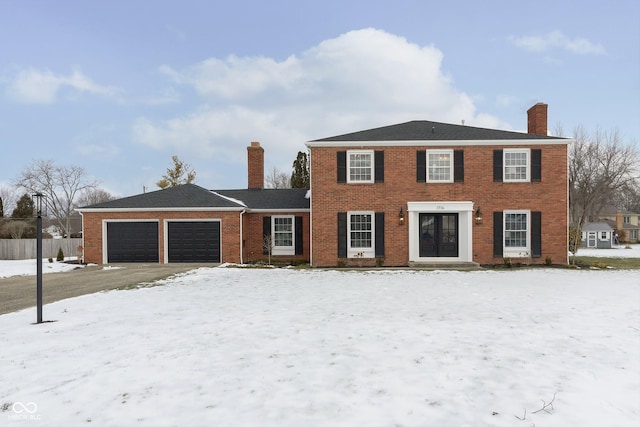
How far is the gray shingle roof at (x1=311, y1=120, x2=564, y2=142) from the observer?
16.8 m

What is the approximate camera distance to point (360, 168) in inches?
665

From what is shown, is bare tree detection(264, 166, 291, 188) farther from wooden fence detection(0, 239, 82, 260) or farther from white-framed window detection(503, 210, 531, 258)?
white-framed window detection(503, 210, 531, 258)

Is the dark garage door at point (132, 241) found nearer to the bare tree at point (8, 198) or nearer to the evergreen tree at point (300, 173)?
the evergreen tree at point (300, 173)

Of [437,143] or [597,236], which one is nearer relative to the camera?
[437,143]

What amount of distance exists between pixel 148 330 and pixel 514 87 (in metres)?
27.6

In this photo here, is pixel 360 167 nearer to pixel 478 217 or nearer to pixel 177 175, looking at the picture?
pixel 478 217

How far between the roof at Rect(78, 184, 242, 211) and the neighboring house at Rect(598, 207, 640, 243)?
49.5 metres

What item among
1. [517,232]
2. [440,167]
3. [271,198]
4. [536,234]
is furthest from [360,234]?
[536,234]

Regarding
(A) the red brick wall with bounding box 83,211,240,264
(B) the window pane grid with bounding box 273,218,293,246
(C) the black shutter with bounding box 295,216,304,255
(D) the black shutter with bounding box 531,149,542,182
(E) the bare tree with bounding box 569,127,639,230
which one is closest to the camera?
(D) the black shutter with bounding box 531,149,542,182

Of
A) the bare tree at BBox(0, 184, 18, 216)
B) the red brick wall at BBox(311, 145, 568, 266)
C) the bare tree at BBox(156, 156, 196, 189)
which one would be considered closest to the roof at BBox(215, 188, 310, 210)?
the red brick wall at BBox(311, 145, 568, 266)

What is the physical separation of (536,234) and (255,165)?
16.7m

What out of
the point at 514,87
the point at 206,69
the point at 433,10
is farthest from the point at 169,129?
the point at 514,87

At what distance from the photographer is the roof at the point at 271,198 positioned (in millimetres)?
19875

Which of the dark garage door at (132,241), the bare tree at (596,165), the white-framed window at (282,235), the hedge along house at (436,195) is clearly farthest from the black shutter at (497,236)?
the bare tree at (596,165)
